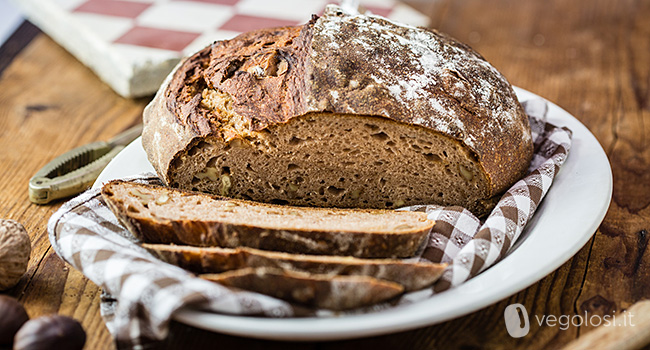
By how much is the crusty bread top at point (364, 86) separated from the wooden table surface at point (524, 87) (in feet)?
1.70

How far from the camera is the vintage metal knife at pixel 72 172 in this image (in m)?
2.98

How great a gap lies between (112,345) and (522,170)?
5.44ft

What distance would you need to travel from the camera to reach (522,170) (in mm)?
2771

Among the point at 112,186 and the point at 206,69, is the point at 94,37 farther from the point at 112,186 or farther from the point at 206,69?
the point at 112,186

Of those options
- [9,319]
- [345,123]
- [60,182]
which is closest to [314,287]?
[345,123]

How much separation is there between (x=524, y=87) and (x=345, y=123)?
2.07m

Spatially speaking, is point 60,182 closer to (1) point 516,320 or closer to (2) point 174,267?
(2) point 174,267

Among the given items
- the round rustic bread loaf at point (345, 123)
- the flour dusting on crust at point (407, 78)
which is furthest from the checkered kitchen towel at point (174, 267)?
the flour dusting on crust at point (407, 78)

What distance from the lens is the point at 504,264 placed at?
2217mm

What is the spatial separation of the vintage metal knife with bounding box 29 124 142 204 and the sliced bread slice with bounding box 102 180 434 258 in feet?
1.75

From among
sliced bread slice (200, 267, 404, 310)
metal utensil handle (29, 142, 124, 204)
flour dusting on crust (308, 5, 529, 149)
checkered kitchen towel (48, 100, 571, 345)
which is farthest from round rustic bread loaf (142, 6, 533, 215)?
sliced bread slice (200, 267, 404, 310)

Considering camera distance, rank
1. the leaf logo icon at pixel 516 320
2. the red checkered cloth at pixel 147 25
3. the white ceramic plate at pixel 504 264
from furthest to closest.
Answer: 1. the red checkered cloth at pixel 147 25
2. the leaf logo icon at pixel 516 320
3. the white ceramic plate at pixel 504 264

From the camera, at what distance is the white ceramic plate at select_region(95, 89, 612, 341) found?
1889 mm

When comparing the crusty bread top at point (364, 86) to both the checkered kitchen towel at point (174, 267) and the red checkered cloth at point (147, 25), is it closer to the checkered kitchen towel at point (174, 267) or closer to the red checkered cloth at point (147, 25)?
the checkered kitchen towel at point (174, 267)
